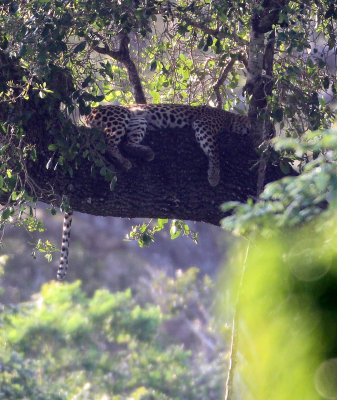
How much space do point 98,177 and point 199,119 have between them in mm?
1684

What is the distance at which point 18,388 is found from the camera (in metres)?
6.59

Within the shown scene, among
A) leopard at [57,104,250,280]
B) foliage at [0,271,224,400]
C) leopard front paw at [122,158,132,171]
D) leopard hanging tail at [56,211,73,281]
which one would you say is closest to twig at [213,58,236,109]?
leopard at [57,104,250,280]

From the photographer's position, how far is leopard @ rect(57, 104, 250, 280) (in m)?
5.70

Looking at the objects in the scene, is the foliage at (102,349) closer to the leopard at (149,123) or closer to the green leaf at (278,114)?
the leopard at (149,123)

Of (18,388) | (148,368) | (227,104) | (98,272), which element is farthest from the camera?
(98,272)

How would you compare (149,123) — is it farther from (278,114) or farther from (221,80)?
(278,114)

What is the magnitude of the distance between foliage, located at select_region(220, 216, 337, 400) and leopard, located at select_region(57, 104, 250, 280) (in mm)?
3165

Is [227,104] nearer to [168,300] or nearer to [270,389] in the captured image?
[270,389]

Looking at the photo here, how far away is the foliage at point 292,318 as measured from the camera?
205cm

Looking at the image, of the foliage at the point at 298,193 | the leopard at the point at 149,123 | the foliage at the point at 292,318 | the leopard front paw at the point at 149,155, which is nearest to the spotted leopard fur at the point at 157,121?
the leopard at the point at 149,123

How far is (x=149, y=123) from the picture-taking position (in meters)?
6.11

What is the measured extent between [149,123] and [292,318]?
4140 mm

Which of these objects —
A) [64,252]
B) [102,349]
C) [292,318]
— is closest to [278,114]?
[64,252]

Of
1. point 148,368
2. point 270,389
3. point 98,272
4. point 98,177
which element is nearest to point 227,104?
point 98,177
